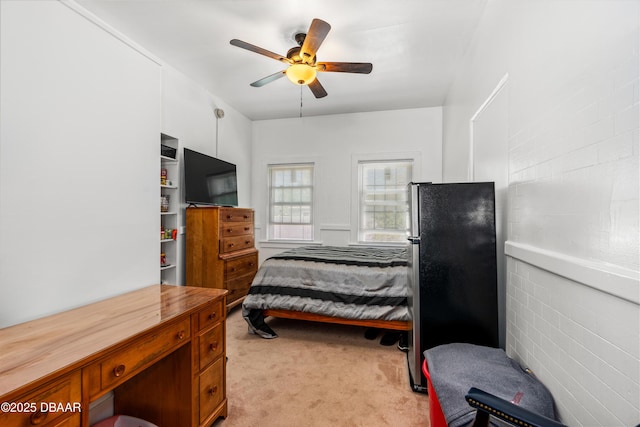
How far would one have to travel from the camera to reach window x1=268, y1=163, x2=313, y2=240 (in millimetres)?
5082

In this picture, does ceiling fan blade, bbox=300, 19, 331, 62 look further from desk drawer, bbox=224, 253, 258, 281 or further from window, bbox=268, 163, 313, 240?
window, bbox=268, 163, 313, 240

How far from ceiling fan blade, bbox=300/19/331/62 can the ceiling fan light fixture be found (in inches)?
2.9

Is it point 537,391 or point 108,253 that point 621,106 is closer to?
point 537,391

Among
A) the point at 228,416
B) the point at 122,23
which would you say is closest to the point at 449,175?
the point at 228,416

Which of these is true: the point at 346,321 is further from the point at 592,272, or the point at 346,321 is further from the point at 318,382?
the point at 592,272

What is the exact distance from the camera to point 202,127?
3.87 meters

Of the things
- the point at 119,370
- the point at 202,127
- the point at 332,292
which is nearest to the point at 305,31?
the point at 202,127

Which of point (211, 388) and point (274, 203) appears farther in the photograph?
point (274, 203)

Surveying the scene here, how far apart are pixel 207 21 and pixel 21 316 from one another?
2520 mm

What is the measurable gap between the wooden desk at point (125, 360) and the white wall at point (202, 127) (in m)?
1.96

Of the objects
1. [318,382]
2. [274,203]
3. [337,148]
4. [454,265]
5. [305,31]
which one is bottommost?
[318,382]

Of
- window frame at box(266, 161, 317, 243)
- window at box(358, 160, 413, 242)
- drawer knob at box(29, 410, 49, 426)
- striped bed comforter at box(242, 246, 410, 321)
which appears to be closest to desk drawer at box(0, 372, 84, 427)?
drawer knob at box(29, 410, 49, 426)

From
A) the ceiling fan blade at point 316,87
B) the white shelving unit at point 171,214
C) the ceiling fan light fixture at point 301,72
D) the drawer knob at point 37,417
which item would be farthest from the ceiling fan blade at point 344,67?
the drawer knob at point 37,417

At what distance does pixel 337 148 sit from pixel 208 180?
2215 millimetres
